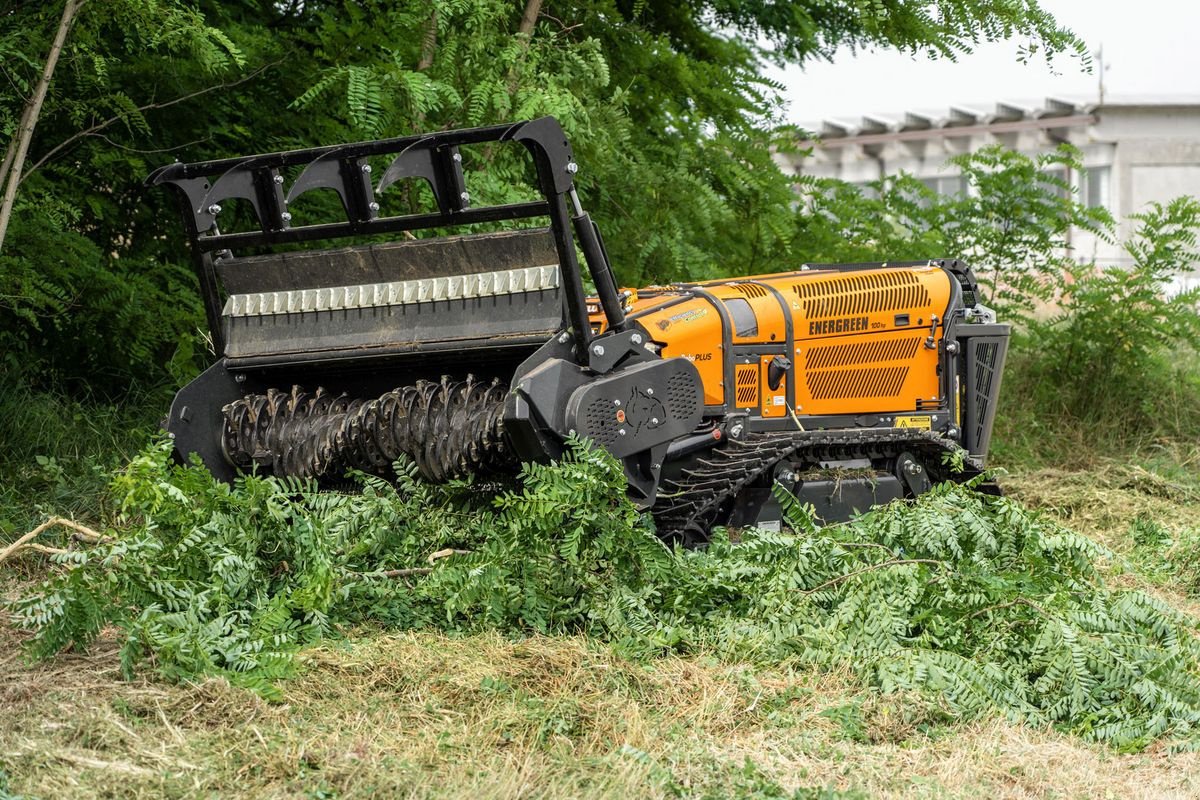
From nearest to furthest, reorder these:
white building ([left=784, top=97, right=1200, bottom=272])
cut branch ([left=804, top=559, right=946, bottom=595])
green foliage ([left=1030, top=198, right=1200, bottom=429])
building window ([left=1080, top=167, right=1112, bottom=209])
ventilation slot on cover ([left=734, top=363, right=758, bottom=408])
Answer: cut branch ([left=804, top=559, right=946, bottom=595])
ventilation slot on cover ([left=734, top=363, right=758, bottom=408])
green foliage ([left=1030, top=198, right=1200, bottom=429])
white building ([left=784, top=97, right=1200, bottom=272])
building window ([left=1080, top=167, right=1112, bottom=209])

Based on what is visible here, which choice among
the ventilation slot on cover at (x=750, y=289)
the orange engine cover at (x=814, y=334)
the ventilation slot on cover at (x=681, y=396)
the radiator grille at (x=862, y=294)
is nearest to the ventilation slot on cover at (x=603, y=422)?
the ventilation slot on cover at (x=681, y=396)

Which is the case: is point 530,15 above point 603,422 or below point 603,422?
above

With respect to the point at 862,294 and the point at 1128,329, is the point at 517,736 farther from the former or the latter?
the point at 1128,329

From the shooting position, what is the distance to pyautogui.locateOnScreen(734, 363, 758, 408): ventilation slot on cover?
7398mm

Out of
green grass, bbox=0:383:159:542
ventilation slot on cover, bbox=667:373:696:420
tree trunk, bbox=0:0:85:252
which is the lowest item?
green grass, bbox=0:383:159:542

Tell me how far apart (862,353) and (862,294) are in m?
0.34

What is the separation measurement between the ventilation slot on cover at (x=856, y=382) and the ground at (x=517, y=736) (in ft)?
8.96

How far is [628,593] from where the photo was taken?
222 inches

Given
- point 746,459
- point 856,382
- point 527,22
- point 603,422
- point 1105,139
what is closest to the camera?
point 603,422

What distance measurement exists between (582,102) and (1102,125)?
2576 centimetres

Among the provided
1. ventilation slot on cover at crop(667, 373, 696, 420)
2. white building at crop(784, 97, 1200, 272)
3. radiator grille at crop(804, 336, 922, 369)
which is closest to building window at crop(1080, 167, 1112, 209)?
white building at crop(784, 97, 1200, 272)

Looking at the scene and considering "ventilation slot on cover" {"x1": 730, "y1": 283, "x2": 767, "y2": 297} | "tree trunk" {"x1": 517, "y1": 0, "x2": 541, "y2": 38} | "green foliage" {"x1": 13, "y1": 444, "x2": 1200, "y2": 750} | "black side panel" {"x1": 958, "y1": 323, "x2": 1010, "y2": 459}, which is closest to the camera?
"green foliage" {"x1": 13, "y1": 444, "x2": 1200, "y2": 750}

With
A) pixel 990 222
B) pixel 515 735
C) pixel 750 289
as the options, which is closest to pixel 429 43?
pixel 750 289

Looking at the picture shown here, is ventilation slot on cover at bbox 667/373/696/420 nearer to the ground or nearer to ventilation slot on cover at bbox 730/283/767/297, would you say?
ventilation slot on cover at bbox 730/283/767/297
